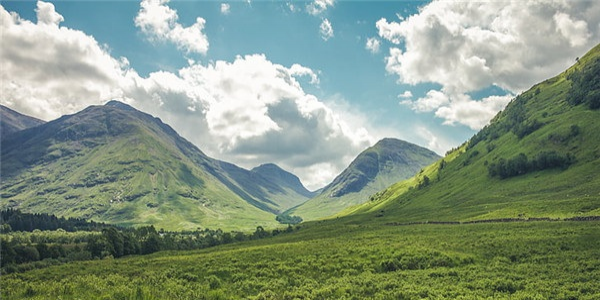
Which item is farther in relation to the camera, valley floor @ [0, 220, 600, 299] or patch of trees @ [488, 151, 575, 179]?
patch of trees @ [488, 151, 575, 179]

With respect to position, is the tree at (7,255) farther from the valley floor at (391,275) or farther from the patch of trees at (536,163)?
the patch of trees at (536,163)

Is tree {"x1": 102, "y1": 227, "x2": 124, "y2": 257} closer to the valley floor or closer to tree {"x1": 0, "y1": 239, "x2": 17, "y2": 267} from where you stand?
tree {"x1": 0, "y1": 239, "x2": 17, "y2": 267}

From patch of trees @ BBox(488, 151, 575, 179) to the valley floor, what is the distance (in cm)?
13201

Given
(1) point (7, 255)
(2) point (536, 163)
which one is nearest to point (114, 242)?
(1) point (7, 255)

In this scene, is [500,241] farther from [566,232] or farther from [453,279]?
[453,279]

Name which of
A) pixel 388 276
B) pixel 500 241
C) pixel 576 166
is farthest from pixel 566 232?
pixel 576 166

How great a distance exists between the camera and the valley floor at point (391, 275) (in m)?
36.4

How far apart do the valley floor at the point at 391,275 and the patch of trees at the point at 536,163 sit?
132 metres

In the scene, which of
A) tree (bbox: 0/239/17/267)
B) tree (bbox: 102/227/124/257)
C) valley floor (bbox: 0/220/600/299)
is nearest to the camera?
valley floor (bbox: 0/220/600/299)

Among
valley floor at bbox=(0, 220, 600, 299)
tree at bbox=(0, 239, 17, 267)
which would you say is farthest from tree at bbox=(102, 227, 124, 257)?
valley floor at bbox=(0, 220, 600, 299)

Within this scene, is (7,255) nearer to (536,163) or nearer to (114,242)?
(114,242)

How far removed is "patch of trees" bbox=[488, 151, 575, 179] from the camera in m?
170

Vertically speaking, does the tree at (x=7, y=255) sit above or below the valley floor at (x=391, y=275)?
above

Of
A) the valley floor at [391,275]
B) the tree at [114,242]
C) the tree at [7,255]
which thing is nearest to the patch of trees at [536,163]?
the valley floor at [391,275]
